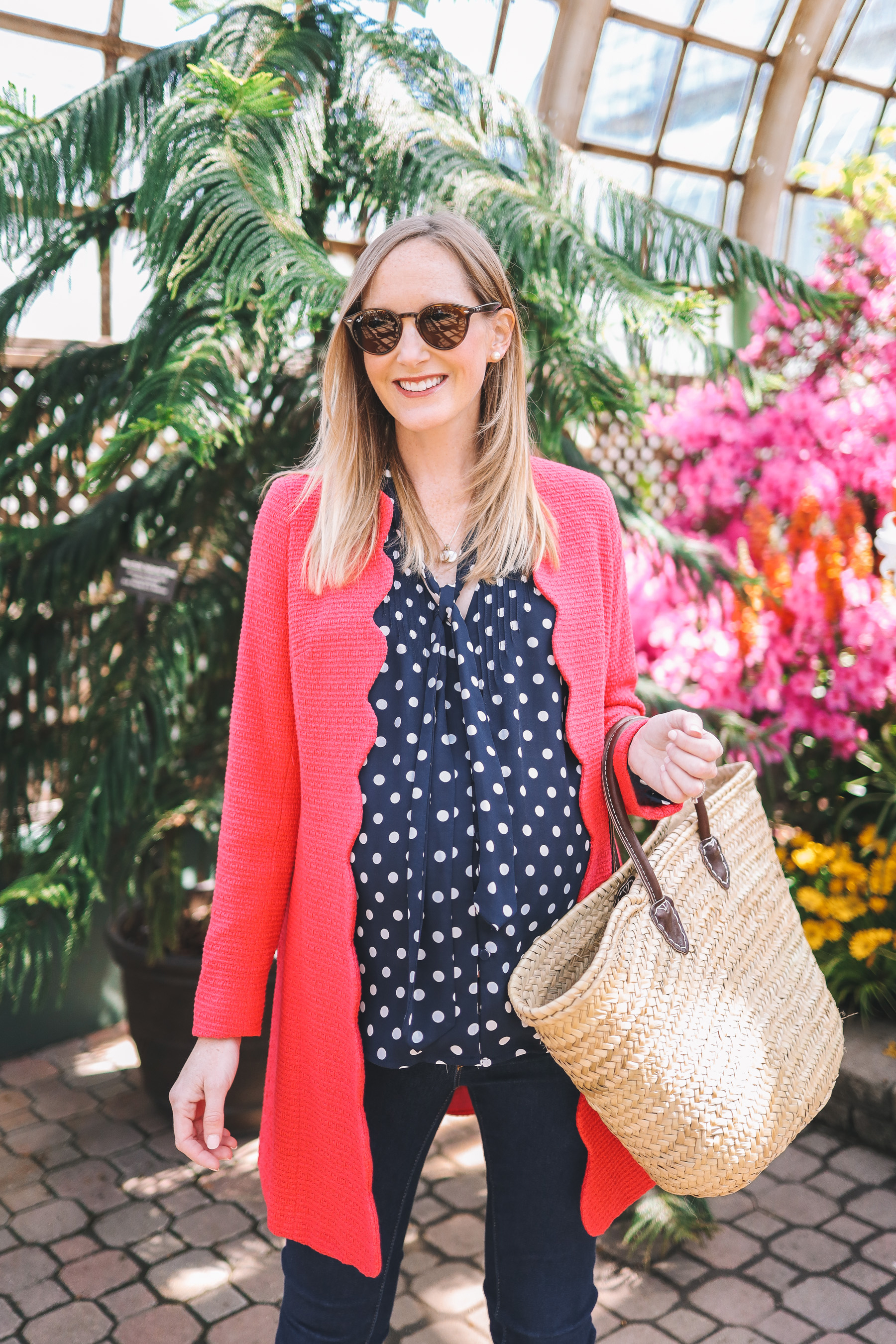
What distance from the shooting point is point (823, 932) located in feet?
10.6

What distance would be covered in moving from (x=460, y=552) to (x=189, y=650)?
113 cm

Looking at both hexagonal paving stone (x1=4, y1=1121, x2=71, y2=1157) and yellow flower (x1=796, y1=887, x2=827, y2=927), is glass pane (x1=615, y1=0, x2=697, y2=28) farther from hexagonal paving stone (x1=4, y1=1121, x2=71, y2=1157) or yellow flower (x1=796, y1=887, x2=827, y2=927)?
hexagonal paving stone (x1=4, y1=1121, x2=71, y2=1157)

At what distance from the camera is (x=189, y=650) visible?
7.92 ft

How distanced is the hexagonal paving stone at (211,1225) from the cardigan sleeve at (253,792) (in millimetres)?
1422

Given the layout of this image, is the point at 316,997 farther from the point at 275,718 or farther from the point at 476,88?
the point at 476,88

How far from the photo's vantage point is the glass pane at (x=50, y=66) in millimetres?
3119

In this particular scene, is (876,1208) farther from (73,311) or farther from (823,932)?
(73,311)

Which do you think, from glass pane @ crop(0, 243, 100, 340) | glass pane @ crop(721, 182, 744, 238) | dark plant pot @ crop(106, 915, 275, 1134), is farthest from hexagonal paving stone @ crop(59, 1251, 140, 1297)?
glass pane @ crop(721, 182, 744, 238)

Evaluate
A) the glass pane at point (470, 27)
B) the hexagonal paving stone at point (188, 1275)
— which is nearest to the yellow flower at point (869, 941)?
the hexagonal paving stone at point (188, 1275)

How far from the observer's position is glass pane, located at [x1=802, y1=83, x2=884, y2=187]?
214 inches

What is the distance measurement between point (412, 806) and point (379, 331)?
2.01 feet

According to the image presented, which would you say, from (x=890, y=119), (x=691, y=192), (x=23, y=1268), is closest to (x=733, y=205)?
(x=691, y=192)

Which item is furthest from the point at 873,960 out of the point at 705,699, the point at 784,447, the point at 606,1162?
the point at 606,1162

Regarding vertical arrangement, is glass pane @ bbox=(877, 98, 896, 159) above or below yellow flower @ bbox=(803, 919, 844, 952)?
above
